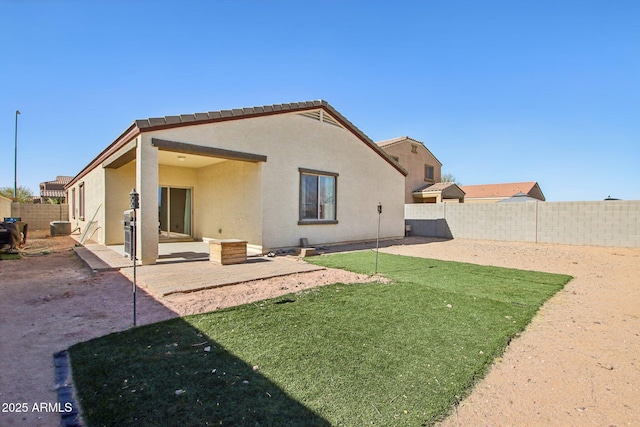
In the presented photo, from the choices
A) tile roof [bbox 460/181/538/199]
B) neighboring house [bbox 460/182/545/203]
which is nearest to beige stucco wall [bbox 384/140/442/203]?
neighboring house [bbox 460/182/545/203]

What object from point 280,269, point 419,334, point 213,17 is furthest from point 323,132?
point 419,334

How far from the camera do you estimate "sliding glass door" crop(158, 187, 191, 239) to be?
13352 millimetres

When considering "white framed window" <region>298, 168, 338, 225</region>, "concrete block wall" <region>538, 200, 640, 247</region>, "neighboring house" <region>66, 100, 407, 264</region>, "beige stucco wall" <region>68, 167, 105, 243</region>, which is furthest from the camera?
"concrete block wall" <region>538, 200, 640, 247</region>

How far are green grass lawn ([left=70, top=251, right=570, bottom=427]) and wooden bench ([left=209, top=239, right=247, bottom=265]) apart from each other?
324cm

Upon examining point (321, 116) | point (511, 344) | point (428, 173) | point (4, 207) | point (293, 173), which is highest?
point (428, 173)

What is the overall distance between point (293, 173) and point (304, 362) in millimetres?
8370

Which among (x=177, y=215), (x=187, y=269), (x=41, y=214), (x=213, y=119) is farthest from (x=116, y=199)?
(x=41, y=214)

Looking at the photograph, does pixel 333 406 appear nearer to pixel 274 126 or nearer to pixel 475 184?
pixel 274 126

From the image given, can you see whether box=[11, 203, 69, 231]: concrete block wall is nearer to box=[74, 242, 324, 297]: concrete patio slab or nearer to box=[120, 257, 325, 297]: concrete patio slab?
box=[74, 242, 324, 297]: concrete patio slab

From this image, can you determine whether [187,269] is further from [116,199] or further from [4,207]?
[4,207]

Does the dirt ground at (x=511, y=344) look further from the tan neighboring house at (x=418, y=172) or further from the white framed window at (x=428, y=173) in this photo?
the white framed window at (x=428, y=173)

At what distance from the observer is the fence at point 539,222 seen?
1191 cm

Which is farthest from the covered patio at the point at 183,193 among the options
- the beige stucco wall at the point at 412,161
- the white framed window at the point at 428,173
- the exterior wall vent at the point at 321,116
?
the white framed window at the point at 428,173

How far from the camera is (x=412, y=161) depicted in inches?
1091
